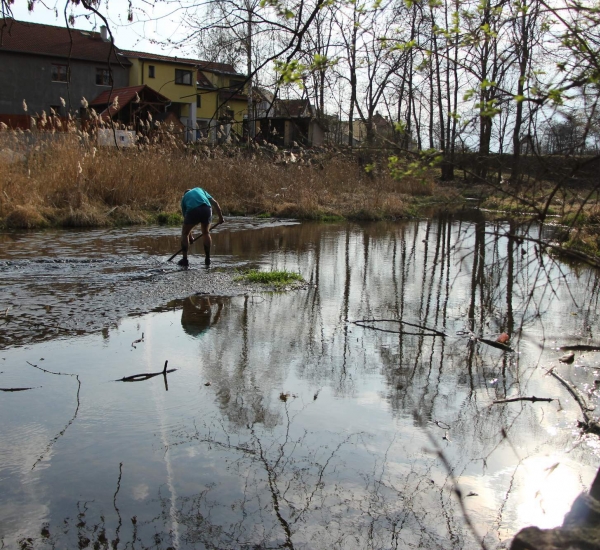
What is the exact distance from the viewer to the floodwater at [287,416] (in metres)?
3.56

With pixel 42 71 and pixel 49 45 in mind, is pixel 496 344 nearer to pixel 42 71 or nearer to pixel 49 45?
pixel 42 71

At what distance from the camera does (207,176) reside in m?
21.4

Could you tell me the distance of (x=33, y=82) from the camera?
152ft

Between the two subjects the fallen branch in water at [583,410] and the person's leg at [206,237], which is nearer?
the fallen branch in water at [583,410]

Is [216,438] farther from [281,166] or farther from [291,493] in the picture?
[281,166]

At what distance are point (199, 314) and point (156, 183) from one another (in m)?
12.5

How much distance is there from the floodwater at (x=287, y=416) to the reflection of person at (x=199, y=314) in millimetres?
56

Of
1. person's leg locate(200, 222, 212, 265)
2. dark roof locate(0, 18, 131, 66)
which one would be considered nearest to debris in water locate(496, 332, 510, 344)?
person's leg locate(200, 222, 212, 265)

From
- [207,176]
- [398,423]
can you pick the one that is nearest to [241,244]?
[207,176]

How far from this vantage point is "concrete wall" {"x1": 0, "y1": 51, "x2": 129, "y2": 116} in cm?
4500

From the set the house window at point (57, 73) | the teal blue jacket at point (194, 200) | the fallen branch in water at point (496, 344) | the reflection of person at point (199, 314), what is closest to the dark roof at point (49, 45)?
the house window at point (57, 73)

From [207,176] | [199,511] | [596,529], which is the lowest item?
[199,511]

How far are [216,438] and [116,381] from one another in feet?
4.73

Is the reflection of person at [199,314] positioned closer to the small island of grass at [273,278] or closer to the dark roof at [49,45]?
the small island of grass at [273,278]
